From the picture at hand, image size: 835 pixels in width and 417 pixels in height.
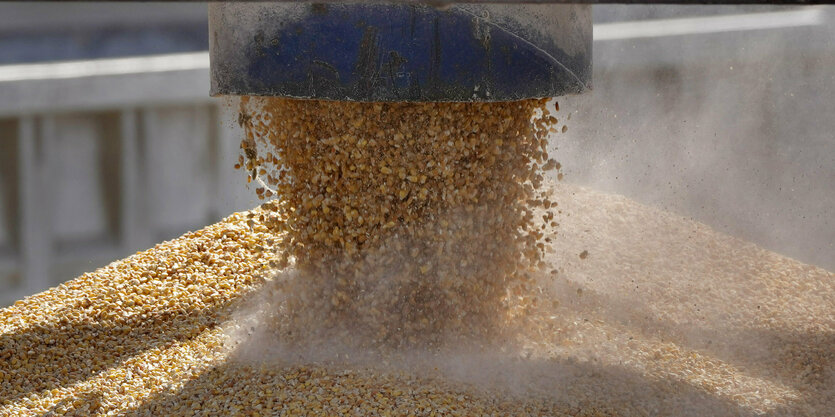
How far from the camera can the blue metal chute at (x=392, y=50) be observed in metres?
2.24

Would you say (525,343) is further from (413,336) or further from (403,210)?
(403,210)

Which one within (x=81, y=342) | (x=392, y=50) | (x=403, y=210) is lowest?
(x=81, y=342)

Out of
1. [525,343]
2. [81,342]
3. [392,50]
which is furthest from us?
[81,342]

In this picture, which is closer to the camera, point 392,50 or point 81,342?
point 392,50

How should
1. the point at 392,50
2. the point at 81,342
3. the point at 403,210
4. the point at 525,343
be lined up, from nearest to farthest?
the point at 392,50, the point at 403,210, the point at 525,343, the point at 81,342

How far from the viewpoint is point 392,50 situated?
2248mm

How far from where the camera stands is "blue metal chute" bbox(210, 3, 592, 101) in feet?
7.36

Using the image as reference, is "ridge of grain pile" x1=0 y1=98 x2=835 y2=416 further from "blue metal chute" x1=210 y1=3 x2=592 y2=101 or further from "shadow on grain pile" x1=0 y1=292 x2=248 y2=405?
"blue metal chute" x1=210 y1=3 x2=592 y2=101

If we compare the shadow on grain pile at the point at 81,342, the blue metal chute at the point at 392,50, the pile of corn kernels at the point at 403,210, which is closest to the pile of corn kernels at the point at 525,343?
the shadow on grain pile at the point at 81,342

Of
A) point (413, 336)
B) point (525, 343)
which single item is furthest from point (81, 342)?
point (525, 343)

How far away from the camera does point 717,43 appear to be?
15.6 feet

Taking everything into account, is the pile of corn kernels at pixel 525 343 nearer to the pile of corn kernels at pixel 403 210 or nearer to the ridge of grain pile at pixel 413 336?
the ridge of grain pile at pixel 413 336

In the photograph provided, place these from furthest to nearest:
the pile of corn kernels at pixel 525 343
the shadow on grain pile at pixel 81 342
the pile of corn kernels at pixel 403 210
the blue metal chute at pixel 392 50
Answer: the shadow on grain pile at pixel 81 342, the pile of corn kernels at pixel 403 210, the pile of corn kernels at pixel 525 343, the blue metal chute at pixel 392 50

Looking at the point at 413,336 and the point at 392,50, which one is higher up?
the point at 392,50
